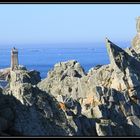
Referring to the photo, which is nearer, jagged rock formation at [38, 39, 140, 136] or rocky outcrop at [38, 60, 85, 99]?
jagged rock formation at [38, 39, 140, 136]

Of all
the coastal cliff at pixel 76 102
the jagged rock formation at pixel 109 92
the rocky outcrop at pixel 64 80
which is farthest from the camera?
the rocky outcrop at pixel 64 80

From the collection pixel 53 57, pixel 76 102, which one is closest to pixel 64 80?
pixel 76 102

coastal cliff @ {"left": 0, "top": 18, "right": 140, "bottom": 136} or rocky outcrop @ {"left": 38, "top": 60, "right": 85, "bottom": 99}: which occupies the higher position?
rocky outcrop @ {"left": 38, "top": 60, "right": 85, "bottom": 99}

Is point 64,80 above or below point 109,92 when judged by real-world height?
above

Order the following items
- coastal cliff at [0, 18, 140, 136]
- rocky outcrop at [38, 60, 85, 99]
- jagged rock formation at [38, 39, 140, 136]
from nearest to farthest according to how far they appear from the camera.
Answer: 1. coastal cliff at [0, 18, 140, 136]
2. jagged rock formation at [38, 39, 140, 136]
3. rocky outcrop at [38, 60, 85, 99]

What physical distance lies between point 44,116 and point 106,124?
6285mm

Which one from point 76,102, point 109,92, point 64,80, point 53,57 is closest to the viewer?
point 76,102

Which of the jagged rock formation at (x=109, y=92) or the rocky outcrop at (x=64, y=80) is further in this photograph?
the rocky outcrop at (x=64, y=80)

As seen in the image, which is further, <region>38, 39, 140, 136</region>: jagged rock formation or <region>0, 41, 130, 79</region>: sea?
<region>0, 41, 130, 79</region>: sea

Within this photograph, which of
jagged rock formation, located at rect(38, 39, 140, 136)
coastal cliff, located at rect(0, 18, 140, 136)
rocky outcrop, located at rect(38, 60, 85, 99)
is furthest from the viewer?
rocky outcrop, located at rect(38, 60, 85, 99)

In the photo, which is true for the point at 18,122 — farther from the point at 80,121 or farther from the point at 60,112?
the point at 80,121

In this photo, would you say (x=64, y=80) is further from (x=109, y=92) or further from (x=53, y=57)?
(x=53, y=57)

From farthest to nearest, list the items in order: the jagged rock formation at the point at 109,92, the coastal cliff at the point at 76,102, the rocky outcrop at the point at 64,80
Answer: the rocky outcrop at the point at 64,80 < the jagged rock formation at the point at 109,92 < the coastal cliff at the point at 76,102

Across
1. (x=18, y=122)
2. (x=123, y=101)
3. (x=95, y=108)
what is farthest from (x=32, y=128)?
(x=123, y=101)
